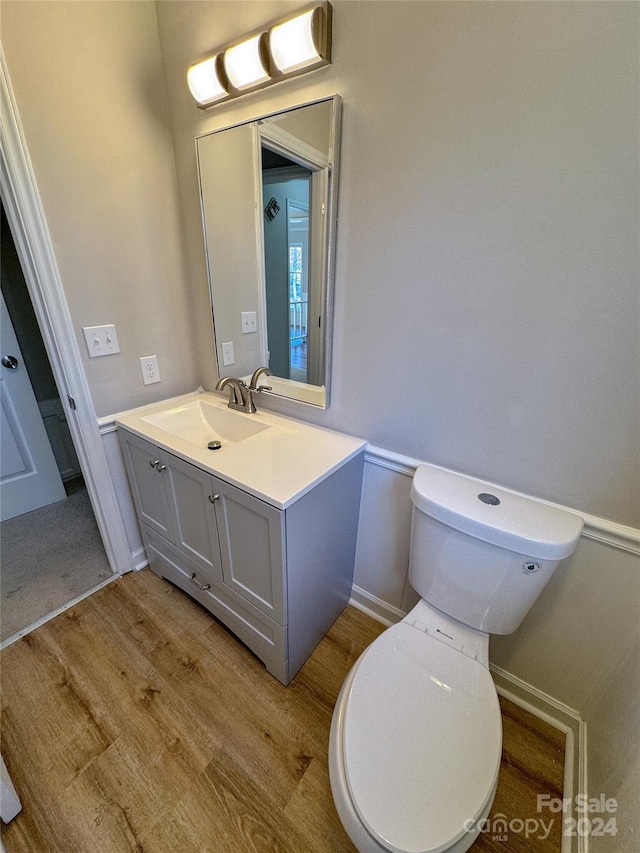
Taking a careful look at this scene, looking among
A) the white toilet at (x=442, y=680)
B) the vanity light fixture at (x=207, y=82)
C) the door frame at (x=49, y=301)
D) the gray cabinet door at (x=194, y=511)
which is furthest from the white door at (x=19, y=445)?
the white toilet at (x=442, y=680)

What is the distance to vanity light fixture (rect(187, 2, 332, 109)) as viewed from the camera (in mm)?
917

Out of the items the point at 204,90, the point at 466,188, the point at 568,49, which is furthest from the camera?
the point at 204,90

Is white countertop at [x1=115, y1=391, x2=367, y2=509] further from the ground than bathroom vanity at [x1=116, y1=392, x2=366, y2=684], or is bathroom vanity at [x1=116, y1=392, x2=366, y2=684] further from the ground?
white countertop at [x1=115, y1=391, x2=367, y2=509]

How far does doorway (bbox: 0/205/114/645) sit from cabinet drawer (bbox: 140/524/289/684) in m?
0.36

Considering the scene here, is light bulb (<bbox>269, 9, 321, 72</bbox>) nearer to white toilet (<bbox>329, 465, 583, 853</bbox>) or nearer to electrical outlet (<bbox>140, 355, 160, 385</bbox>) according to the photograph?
electrical outlet (<bbox>140, 355, 160, 385</bbox>)

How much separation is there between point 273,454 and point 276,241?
0.81 meters

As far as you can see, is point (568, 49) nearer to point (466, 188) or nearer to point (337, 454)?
point (466, 188)

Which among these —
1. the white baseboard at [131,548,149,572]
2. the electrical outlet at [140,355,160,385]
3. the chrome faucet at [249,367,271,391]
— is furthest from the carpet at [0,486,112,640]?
the chrome faucet at [249,367,271,391]

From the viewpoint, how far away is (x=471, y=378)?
100cm

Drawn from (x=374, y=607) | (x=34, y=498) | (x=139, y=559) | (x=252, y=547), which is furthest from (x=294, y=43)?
(x=34, y=498)

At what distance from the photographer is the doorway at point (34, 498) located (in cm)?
158

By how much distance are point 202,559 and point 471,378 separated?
1.18m

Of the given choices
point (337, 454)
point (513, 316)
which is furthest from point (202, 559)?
point (513, 316)

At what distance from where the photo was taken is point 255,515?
100 cm
